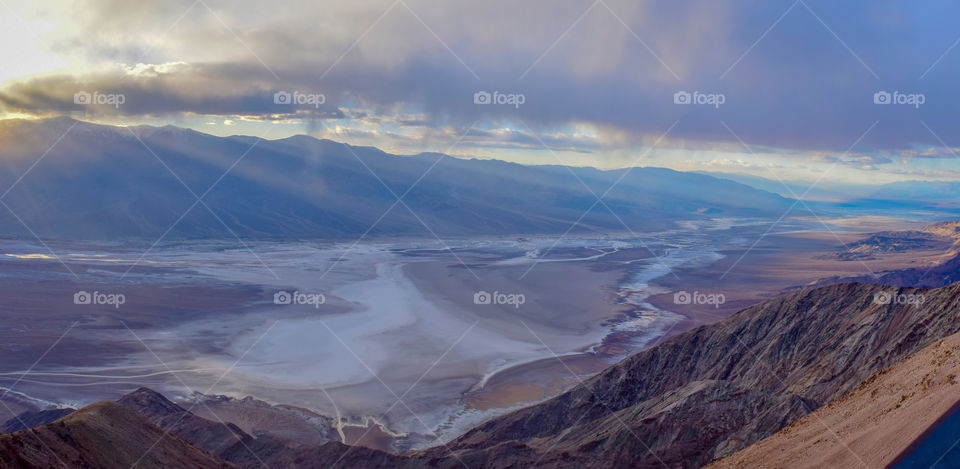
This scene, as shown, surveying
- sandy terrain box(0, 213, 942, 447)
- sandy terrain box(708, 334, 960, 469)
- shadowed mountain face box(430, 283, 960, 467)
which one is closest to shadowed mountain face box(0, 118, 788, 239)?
sandy terrain box(0, 213, 942, 447)

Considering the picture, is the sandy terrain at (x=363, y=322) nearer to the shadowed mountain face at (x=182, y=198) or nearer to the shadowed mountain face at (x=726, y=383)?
the shadowed mountain face at (x=726, y=383)

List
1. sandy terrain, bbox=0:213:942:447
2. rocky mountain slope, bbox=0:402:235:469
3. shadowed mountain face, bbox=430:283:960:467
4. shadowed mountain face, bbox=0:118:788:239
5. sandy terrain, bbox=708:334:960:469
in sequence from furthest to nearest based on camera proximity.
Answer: shadowed mountain face, bbox=0:118:788:239
sandy terrain, bbox=0:213:942:447
shadowed mountain face, bbox=430:283:960:467
rocky mountain slope, bbox=0:402:235:469
sandy terrain, bbox=708:334:960:469

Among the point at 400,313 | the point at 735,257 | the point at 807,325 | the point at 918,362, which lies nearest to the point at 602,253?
the point at 735,257

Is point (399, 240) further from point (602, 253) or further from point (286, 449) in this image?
point (286, 449)

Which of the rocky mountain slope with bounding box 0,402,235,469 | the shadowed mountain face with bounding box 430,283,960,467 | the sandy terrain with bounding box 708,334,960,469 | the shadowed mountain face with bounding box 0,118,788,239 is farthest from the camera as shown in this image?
the shadowed mountain face with bounding box 0,118,788,239

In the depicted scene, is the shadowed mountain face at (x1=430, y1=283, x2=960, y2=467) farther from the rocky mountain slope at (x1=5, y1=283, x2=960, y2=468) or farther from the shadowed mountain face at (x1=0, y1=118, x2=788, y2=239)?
the shadowed mountain face at (x1=0, y1=118, x2=788, y2=239)

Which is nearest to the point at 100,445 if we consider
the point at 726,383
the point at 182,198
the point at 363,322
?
the point at 726,383

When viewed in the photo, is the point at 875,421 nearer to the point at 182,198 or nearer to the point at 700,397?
the point at 700,397

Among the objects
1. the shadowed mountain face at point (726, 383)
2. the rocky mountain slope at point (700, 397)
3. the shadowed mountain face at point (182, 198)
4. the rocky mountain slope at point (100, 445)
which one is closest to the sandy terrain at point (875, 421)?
the rocky mountain slope at point (700, 397)
